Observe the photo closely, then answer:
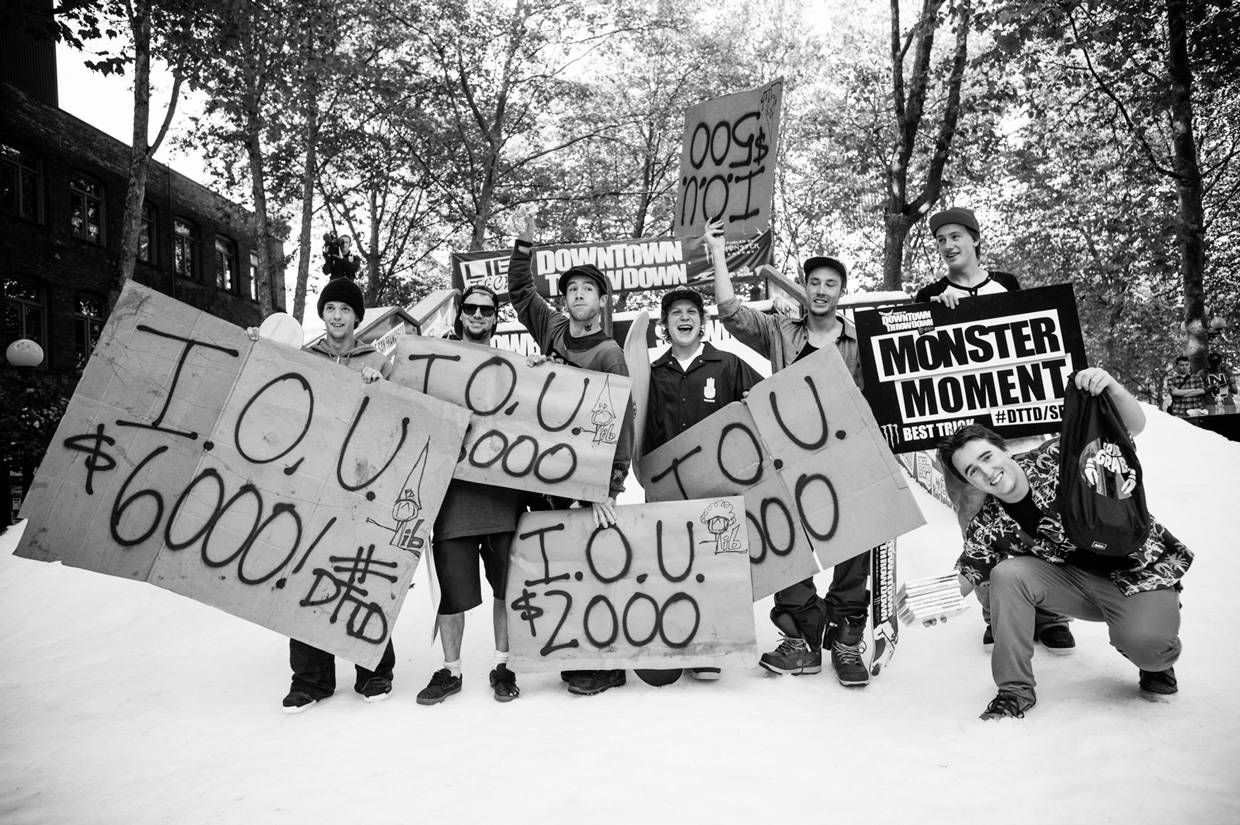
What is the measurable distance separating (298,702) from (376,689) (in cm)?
36

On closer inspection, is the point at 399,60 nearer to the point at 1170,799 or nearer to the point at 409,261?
the point at 409,261

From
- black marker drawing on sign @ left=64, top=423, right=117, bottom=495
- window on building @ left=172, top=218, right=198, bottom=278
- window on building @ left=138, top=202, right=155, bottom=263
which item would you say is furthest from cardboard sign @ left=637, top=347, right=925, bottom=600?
window on building @ left=172, top=218, right=198, bottom=278

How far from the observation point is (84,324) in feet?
67.6

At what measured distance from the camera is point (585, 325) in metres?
4.48

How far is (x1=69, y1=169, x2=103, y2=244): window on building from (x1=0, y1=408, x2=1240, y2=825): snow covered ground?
19256 mm

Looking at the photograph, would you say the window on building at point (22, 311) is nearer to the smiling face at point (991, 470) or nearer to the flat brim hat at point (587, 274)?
the flat brim hat at point (587, 274)

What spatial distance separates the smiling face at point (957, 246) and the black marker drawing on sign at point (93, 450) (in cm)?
421

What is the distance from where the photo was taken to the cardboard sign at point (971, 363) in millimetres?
4227

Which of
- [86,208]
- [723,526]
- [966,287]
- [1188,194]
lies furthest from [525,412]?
[86,208]

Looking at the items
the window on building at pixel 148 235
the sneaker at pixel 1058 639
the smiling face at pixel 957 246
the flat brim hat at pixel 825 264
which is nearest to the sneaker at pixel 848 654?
the sneaker at pixel 1058 639

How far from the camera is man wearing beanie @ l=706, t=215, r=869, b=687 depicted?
4133mm

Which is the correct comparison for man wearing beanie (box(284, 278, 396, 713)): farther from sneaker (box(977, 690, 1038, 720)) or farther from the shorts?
sneaker (box(977, 690, 1038, 720))

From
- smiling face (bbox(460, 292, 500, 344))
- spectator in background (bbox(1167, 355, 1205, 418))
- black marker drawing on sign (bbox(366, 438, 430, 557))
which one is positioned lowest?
black marker drawing on sign (bbox(366, 438, 430, 557))

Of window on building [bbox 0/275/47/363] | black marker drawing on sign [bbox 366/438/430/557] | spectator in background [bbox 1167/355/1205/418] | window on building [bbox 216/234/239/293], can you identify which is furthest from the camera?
window on building [bbox 216/234/239/293]
